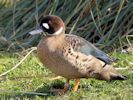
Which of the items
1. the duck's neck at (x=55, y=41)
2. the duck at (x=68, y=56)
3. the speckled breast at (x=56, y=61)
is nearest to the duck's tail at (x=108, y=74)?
the duck at (x=68, y=56)

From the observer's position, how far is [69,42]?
5.43m

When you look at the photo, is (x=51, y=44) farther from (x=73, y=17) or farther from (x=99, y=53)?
(x=73, y=17)

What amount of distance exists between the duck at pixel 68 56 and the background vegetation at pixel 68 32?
209 millimetres

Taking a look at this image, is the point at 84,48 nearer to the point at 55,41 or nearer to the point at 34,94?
the point at 55,41

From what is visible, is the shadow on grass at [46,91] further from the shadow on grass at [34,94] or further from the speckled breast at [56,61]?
the speckled breast at [56,61]

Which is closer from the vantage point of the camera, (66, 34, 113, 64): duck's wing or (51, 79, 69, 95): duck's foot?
(66, 34, 113, 64): duck's wing

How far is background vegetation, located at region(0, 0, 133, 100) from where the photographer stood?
18.6ft

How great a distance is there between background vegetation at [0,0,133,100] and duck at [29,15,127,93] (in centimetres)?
Answer: 21

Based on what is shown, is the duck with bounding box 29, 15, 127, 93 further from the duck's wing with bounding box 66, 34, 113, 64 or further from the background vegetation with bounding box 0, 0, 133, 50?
the background vegetation with bounding box 0, 0, 133, 50

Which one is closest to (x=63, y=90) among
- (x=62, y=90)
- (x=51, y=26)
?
(x=62, y=90)

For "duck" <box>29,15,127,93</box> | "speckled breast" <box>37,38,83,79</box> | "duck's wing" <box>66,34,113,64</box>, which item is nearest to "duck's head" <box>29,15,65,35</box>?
"duck" <box>29,15,127,93</box>

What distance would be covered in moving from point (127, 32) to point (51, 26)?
2.66 m

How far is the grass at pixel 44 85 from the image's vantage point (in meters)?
5.45

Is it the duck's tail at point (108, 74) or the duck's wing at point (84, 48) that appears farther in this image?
the duck's tail at point (108, 74)
